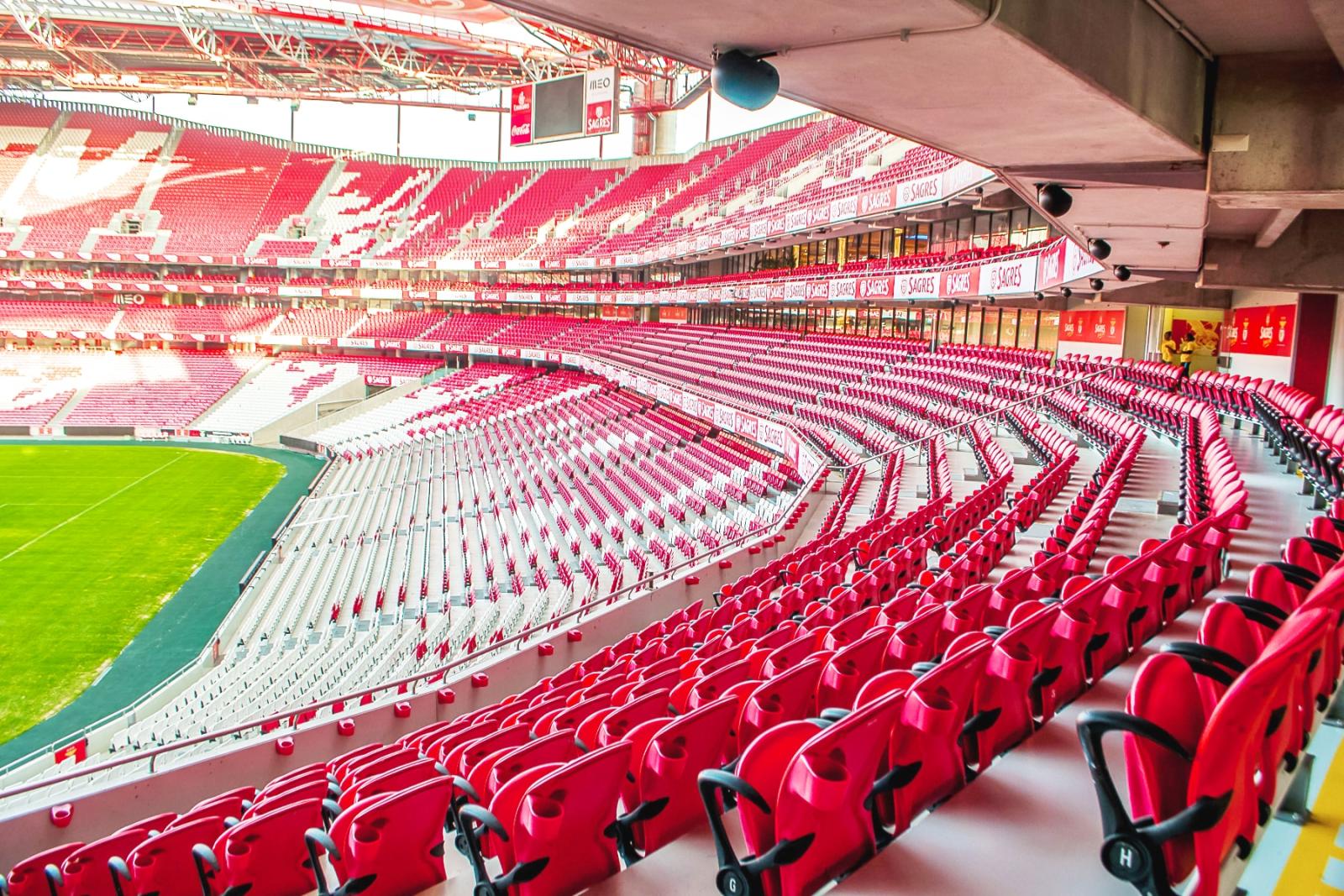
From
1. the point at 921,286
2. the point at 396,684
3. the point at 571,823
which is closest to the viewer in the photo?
the point at 571,823

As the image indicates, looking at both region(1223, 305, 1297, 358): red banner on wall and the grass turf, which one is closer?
region(1223, 305, 1297, 358): red banner on wall

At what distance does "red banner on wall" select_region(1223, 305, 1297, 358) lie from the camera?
13.4 m

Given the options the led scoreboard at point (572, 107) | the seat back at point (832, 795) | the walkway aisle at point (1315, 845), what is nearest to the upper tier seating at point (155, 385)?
the led scoreboard at point (572, 107)

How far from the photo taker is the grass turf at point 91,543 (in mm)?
13797

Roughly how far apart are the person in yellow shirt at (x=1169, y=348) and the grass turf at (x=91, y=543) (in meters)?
19.2

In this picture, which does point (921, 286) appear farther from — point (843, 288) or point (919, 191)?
point (843, 288)

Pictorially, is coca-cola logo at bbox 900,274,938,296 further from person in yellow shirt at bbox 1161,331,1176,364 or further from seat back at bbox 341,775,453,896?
seat back at bbox 341,775,453,896

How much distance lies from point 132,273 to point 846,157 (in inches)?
1382

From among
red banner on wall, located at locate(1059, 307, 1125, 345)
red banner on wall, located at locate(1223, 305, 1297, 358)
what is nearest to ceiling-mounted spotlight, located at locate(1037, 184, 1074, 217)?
red banner on wall, located at locate(1223, 305, 1297, 358)

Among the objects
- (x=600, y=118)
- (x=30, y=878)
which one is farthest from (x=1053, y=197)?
(x=600, y=118)

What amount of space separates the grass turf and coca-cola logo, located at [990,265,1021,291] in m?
14.9

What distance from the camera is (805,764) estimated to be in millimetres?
2105

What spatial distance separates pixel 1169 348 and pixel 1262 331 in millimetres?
2876

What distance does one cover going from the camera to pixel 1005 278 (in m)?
14.3
